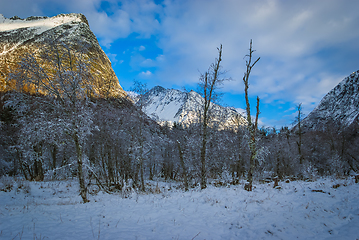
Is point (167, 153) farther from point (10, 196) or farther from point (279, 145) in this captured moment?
point (10, 196)

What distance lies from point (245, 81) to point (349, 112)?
8748cm

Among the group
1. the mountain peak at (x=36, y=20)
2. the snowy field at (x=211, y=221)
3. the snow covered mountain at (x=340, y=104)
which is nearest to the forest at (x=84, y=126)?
the snowy field at (x=211, y=221)

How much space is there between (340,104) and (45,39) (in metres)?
108

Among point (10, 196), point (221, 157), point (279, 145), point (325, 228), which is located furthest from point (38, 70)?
point (279, 145)

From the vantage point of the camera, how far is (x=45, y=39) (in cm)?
876

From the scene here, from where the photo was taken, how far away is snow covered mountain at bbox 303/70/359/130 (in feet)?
227

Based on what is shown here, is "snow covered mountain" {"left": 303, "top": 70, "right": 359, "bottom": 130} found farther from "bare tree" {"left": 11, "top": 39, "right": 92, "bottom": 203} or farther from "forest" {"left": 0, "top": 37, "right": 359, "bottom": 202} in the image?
"bare tree" {"left": 11, "top": 39, "right": 92, "bottom": 203}

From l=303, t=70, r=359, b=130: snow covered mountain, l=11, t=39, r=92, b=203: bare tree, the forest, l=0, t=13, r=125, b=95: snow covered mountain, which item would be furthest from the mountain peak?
l=303, t=70, r=359, b=130: snow covered mountain

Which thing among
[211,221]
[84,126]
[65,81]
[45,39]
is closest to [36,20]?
[45,39]

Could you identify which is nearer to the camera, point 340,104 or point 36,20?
point 340,104

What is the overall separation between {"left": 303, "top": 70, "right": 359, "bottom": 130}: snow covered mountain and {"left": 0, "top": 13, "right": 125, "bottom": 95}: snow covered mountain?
83.6 metres

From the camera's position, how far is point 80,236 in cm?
456

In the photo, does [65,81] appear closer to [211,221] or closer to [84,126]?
[84,126]

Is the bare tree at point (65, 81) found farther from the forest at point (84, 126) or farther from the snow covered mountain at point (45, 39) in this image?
the snow covered mountain at point (45, 39)
